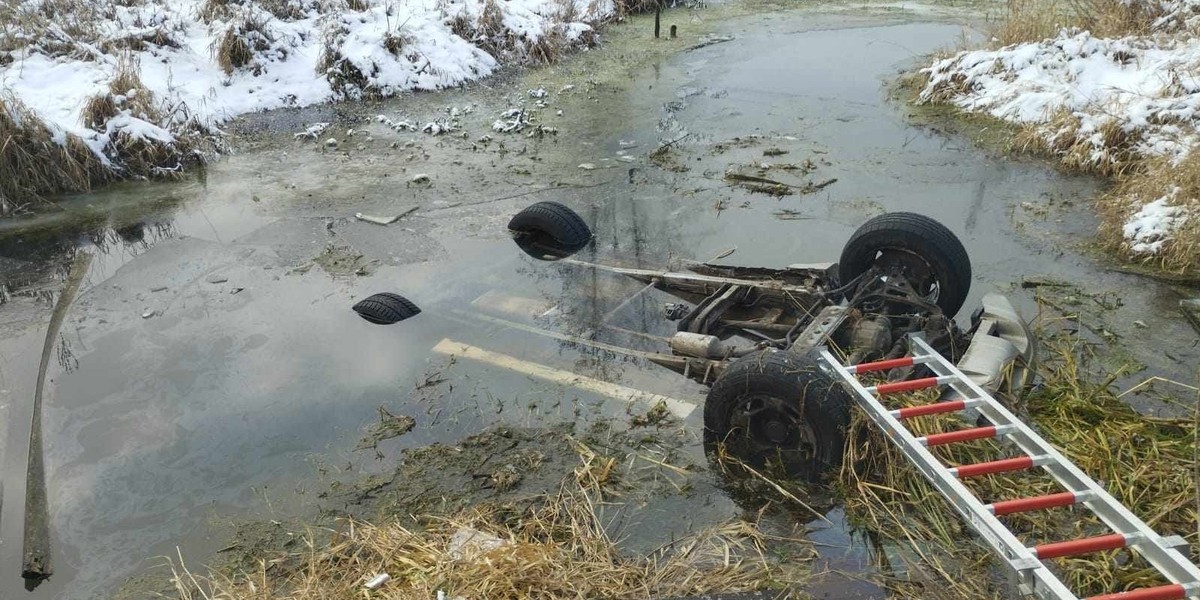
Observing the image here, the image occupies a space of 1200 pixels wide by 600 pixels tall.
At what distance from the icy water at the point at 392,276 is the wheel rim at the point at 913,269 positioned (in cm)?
107

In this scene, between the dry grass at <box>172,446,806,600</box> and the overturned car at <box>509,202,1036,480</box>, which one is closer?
the dry grass at <box>172,446,806,600</box>

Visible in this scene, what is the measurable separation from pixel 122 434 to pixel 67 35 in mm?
9668

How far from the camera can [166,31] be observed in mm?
A: 13414

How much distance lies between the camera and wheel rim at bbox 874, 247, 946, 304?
570 cm

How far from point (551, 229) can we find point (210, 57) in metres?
8.66

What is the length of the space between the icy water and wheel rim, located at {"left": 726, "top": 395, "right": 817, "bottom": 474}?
32 cm

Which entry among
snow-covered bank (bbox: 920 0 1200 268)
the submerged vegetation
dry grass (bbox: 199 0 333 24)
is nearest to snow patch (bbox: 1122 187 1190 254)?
snow-covered bank (bbox: 920 0 1200 268)

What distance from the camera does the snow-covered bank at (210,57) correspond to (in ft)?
34.0

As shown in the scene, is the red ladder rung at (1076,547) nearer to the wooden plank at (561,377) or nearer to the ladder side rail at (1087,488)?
the ladder side rail at (1087,488)

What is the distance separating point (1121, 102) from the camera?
9641mm

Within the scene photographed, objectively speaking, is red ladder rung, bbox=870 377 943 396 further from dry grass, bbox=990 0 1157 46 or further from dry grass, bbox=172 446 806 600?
dry grass, bbox=990 0 1157 46

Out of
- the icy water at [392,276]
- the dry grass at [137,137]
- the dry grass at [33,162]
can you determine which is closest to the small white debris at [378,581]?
the icy water at [392,276]

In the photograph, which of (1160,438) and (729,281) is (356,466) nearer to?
(729,281)

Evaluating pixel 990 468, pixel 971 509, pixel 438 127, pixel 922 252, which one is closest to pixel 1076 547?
pixel 971 509
